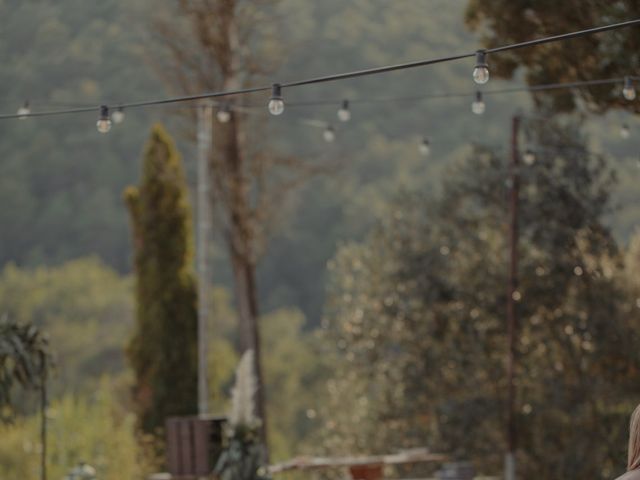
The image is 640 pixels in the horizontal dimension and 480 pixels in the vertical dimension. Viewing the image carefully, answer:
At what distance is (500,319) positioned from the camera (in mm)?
13797

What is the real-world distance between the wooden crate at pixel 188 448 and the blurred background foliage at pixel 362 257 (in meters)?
2.08

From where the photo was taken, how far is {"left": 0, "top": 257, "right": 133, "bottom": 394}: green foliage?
29.3m

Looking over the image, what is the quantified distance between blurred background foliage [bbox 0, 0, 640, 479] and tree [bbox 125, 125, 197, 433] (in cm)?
47

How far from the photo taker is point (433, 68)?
3222cm

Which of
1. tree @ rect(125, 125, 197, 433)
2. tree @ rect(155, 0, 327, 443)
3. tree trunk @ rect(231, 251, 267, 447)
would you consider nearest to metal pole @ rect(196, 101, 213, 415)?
tree @ rect(125, 125, 197, 433)

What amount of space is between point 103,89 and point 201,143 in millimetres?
18164

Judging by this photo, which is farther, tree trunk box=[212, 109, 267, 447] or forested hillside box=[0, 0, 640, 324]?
forested hillside box=[0, 0, 640, 324]

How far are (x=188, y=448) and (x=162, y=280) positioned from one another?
4.18m

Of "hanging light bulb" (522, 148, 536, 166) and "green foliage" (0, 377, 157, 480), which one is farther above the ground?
"hanging light bulb" (522, 148, 536, 166)

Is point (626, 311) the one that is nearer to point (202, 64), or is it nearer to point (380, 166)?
point (202, 64)

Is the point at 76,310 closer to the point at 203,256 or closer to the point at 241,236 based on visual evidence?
the point at 241,236

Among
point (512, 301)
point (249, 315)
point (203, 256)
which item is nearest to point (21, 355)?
point (203, 256)

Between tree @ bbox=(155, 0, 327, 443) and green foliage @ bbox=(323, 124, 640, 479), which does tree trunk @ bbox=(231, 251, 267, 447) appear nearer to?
tree @ bbox=(155, 0, 327, 443)

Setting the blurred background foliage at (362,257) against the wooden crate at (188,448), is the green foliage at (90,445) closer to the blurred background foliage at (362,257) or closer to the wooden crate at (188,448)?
the blurred background foliage at (362,257)
